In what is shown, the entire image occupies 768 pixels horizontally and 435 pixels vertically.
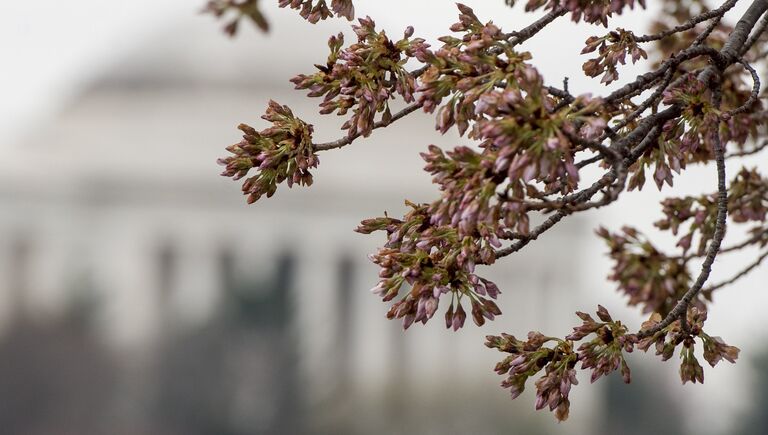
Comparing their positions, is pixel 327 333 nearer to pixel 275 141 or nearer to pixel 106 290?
pixel 106 290

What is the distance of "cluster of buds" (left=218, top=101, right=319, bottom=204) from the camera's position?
4.04 metres

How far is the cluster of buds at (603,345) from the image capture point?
3.99 meters

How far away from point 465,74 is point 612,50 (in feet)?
2.88

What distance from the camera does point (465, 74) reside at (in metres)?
3.62

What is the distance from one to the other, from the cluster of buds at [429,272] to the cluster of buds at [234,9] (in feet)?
3.31

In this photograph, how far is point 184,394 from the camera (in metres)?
56.9

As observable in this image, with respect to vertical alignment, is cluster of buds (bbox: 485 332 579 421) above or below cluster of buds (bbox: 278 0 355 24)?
below

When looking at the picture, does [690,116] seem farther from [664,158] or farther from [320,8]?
[320,8]

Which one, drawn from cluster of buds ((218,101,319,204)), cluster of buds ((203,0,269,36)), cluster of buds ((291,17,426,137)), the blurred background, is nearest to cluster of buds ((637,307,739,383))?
cluster of buds ((291,17,426,137))

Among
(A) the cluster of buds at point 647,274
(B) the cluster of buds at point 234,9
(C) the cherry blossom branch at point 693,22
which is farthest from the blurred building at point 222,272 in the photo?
(B) the cluster of buds at point 234,9

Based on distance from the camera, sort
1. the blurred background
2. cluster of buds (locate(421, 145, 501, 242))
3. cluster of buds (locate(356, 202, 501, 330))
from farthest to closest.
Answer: the blurred background
cluster of buds (locate(356, 202, 501, 330))
cluster of buds (locate(421, 145, 501, 242))

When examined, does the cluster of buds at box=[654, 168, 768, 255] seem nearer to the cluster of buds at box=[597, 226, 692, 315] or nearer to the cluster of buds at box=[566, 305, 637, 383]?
the cluster of buds at box=[597, 226, 692, 315]

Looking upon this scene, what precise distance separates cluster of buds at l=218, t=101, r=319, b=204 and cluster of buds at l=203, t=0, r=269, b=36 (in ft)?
3.38

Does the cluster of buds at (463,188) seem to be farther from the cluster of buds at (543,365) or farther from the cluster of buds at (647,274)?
the cluster of buds at (647,274)
